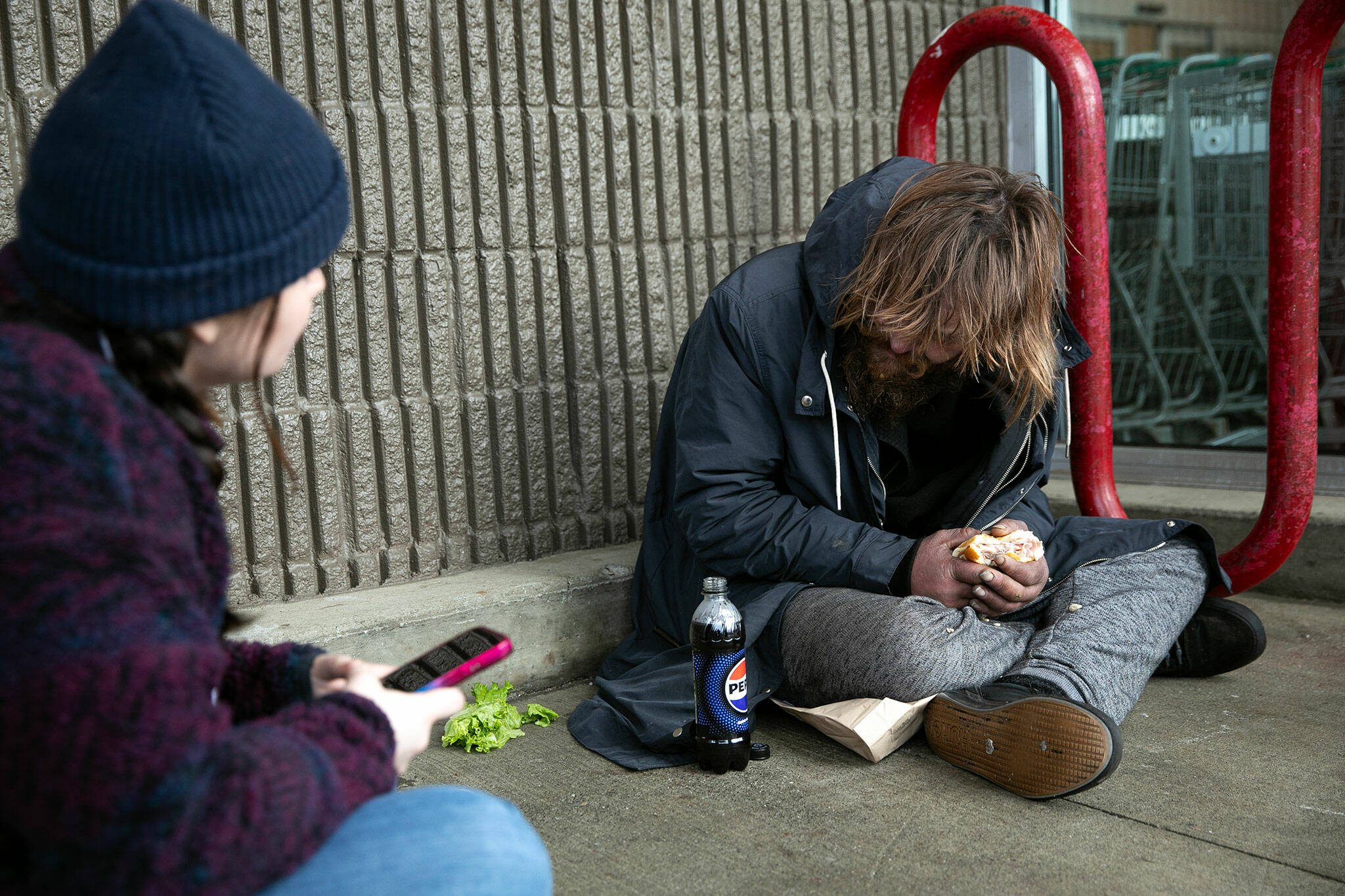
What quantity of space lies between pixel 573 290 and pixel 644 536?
785 mm

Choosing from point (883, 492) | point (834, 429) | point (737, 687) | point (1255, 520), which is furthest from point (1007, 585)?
point (1255, 520)

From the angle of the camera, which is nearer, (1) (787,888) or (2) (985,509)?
(1) (787,888)

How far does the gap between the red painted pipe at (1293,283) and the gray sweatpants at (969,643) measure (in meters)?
0.42

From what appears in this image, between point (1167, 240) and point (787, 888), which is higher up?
point (1167, 240)

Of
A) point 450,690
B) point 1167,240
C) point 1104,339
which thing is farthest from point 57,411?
point 1167,240

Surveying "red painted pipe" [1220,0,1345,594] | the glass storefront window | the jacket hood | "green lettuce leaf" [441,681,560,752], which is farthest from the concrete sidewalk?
the glass storefront window

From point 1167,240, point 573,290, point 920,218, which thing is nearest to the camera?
point 920,218

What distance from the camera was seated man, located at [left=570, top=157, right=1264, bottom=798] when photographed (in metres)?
2.39

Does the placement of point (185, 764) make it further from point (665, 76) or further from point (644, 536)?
point (665, 76)

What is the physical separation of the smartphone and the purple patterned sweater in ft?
1.12

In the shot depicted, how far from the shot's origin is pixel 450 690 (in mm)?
1268

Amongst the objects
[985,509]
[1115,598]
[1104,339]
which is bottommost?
[1115,598]

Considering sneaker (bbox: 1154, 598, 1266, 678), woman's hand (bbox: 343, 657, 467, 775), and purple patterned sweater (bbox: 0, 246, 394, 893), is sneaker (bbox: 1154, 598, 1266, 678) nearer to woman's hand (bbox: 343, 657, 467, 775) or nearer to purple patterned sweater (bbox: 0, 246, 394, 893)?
woman's hand (bbox: 343, 657, 467, 775)

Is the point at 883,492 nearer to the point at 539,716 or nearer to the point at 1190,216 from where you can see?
the point at 539,716
